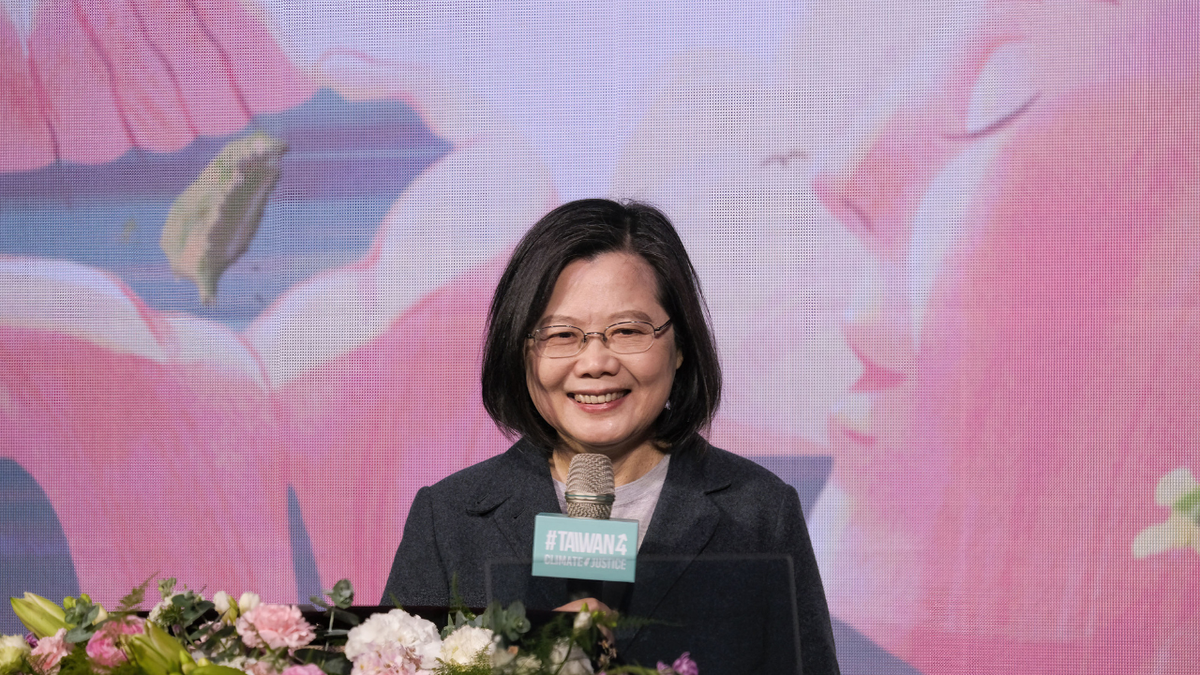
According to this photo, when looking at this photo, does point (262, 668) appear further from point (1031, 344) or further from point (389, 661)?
point (1031, 344)

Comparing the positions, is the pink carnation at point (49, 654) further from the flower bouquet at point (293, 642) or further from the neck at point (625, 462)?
the neck at point (625, 462)

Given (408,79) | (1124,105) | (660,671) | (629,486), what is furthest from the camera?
(408,79)

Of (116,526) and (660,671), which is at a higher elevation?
(660,671)

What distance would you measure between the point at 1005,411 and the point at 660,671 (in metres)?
2.07

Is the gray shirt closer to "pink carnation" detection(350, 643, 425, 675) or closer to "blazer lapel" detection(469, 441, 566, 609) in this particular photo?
"blazer lapel" detection(469, 441, 566, 609)

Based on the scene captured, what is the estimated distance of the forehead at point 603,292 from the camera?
1453mm

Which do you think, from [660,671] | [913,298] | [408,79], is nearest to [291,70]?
[408,79]

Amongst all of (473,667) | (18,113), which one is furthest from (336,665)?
(18,113)

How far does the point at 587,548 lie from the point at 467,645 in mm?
146

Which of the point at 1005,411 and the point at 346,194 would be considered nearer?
the point at 1005,411

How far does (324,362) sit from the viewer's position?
9.83ft

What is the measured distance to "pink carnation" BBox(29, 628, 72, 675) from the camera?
95cm

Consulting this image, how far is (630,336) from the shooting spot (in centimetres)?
148

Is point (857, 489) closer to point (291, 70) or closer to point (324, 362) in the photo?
point (324, 362)
